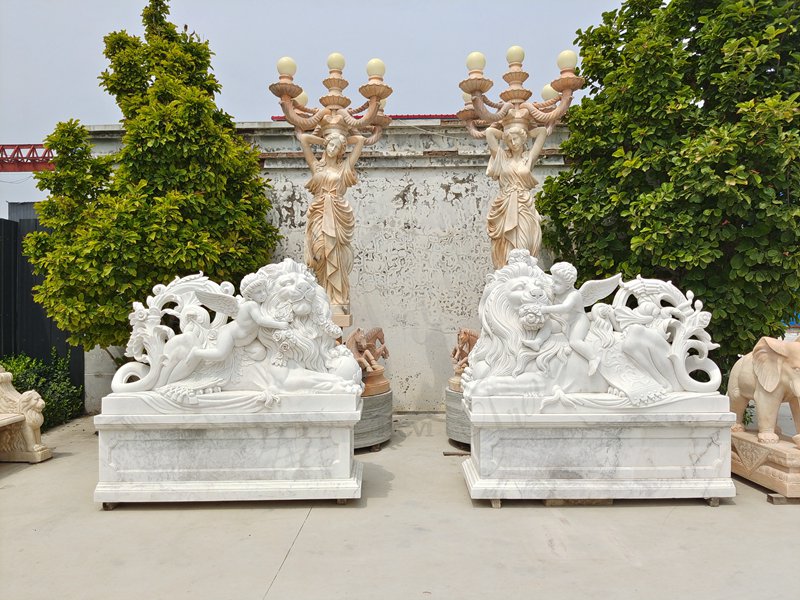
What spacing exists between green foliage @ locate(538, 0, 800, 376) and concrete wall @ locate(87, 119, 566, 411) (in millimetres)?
1257

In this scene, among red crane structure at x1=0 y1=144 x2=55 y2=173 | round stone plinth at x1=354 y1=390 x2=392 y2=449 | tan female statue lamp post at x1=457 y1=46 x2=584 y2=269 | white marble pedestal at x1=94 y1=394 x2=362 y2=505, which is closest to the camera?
white marble pedestal at x1=94 y1=394 x2=362 y2=505

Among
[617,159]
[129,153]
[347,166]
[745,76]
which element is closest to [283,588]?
[347,166]

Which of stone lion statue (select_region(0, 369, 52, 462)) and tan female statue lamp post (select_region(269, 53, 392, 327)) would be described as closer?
stone lion statue (select_region(0, 369, 52, 462))

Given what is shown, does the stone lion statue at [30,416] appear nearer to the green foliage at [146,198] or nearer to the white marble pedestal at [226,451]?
the green foliage at [146,198]

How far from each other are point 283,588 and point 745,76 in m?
4.32

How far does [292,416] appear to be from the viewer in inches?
117

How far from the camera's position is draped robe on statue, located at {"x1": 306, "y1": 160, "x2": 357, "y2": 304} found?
461 cm

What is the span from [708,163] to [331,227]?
2.81 m

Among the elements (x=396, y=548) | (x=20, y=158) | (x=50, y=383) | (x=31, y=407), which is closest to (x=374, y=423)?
(x=396, y=548)

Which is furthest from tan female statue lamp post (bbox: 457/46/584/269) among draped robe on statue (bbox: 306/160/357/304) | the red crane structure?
the red crane structure

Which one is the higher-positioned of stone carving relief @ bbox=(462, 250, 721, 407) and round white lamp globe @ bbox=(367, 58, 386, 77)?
round white lamp globe @ bbox=(367, 58, 386, 77)

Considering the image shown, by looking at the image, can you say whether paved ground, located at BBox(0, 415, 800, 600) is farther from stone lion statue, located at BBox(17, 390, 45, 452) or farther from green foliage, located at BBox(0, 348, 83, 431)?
green foliage, located at BBox(0, 348, 83, 431)

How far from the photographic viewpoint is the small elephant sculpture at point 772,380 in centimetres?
316

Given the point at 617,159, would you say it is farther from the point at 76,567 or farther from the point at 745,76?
the point at 76,567
